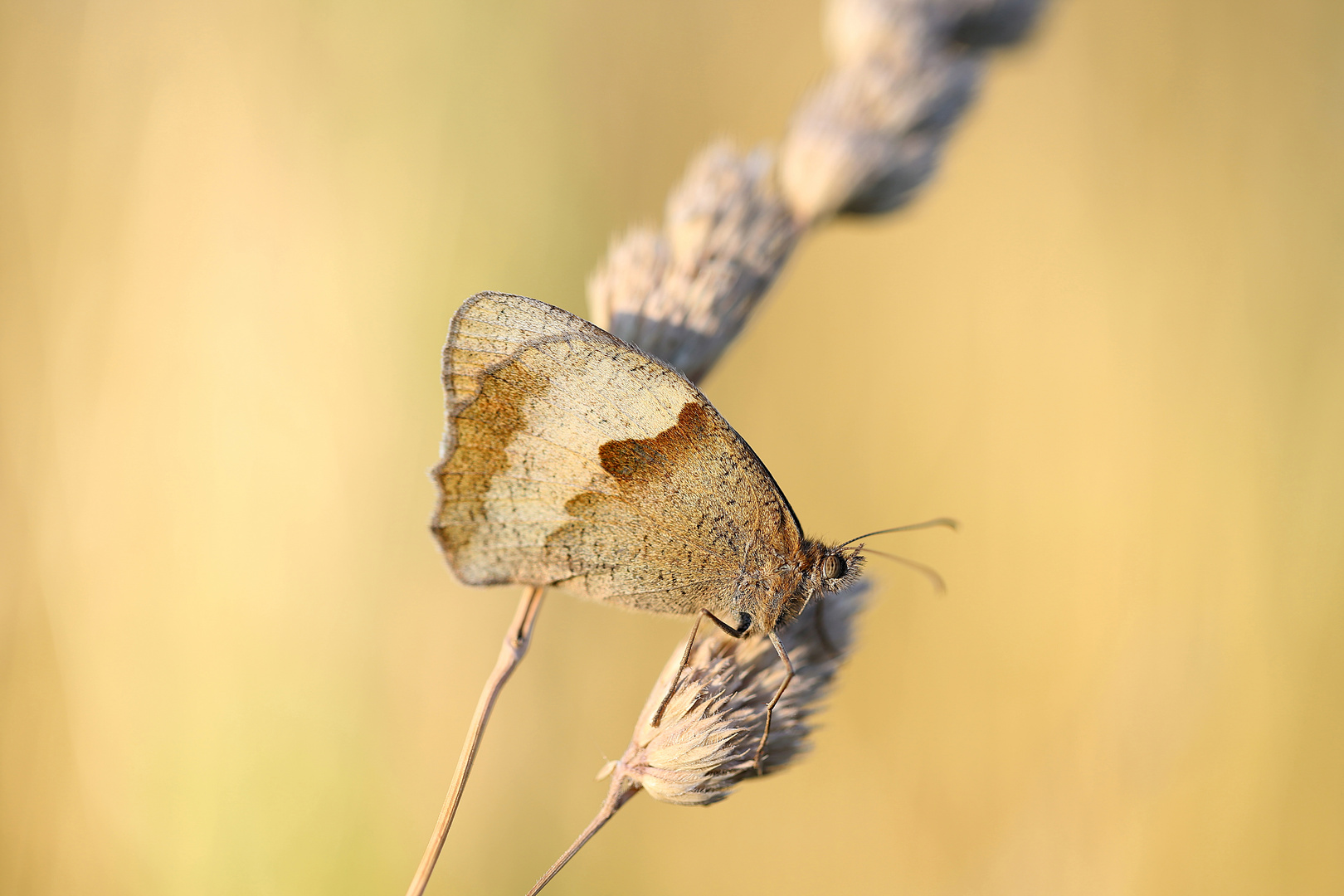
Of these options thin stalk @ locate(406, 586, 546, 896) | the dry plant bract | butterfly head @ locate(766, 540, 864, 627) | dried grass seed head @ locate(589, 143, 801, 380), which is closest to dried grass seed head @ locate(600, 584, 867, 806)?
the dry plant bract

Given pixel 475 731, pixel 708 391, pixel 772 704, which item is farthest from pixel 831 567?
pixel 708 391

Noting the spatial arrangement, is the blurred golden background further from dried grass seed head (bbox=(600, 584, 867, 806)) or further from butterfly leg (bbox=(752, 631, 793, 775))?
butterfly leg (bbox=(752, 631, 793, 775))

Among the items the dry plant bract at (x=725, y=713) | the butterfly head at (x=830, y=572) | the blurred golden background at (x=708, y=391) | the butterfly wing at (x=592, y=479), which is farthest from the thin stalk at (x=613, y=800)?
the blurred golden background at (x=708, y=391)

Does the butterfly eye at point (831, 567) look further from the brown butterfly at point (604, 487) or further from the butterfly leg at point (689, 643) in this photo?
the butterfly leg at point (689, 643)

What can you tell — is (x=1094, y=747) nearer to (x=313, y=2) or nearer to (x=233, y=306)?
(x=233, y=306)

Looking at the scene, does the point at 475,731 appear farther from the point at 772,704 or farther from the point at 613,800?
the point at 772,704
